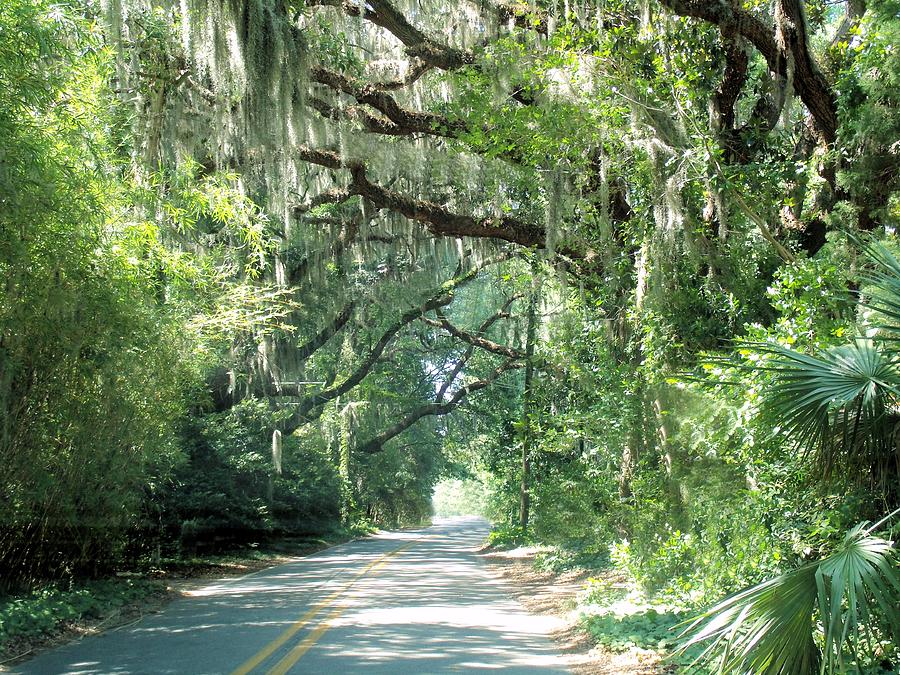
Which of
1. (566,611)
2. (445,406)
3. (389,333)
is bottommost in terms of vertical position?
(566,611)

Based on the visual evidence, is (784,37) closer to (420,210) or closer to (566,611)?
(420,210)

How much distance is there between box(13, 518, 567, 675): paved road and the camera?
627 centimetres

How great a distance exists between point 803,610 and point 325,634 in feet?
17.3

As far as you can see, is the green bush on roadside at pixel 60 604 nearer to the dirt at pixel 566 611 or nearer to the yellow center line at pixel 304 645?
the yellow center line at pixel 304 645

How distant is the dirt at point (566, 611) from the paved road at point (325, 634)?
0.24 meters

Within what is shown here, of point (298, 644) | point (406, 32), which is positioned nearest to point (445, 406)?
point (406, 32)

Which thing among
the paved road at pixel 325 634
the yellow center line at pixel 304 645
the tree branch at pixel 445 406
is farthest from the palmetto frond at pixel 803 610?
the tree branch at pixel 445 406

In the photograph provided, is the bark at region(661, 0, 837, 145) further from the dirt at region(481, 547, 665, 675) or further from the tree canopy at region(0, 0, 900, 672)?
the dirt at region(481, 547, 665, 675)

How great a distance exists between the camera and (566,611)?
973 centimetres

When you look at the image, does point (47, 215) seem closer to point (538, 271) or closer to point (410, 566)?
point (538, 271)

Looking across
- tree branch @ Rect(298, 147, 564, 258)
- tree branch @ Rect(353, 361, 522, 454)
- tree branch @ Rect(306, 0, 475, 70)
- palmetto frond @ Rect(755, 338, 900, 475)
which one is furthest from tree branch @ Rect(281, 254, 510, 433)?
palmetto frond @ Rect(755, 338, 900, 475)

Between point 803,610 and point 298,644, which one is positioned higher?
point 803,610

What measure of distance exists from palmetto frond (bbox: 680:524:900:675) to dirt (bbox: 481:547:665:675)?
245 cm

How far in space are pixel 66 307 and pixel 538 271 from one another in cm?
753
